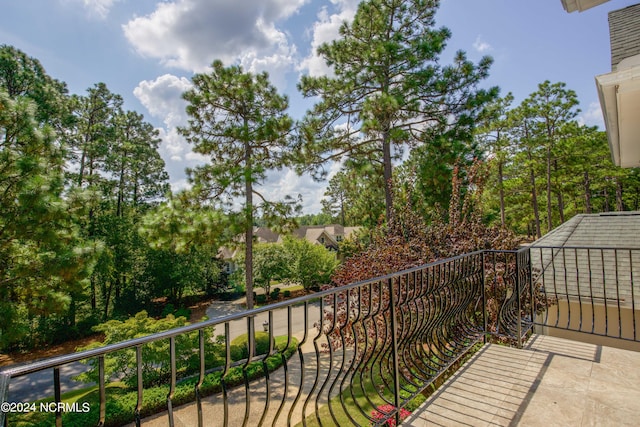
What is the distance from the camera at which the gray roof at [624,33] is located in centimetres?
276

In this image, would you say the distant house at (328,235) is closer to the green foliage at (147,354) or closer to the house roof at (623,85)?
the green foliage at (147,354)

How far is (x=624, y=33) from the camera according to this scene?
3.14m

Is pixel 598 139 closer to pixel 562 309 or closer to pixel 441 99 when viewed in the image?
pixel 441 99

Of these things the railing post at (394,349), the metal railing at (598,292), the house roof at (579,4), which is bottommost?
the metal railing at (598,292)

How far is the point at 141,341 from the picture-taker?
1.06m

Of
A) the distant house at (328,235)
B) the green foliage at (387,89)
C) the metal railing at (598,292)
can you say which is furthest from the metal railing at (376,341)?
the distant house at (328,235)

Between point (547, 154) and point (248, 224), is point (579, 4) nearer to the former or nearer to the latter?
point (248, 224)

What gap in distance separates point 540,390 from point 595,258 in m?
6.33

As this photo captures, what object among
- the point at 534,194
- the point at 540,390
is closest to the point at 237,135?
the point at 540,390

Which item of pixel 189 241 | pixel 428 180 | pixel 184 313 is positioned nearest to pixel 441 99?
pixel 428 180

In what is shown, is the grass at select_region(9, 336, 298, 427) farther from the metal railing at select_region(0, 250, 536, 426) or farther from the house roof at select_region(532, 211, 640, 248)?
the house roof at select_region(532, 211, 640, 248)

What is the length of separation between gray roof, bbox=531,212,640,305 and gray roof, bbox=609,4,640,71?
3465mm

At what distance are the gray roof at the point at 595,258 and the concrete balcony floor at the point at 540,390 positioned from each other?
8.68 ft

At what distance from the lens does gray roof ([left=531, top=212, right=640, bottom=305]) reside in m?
6.17
